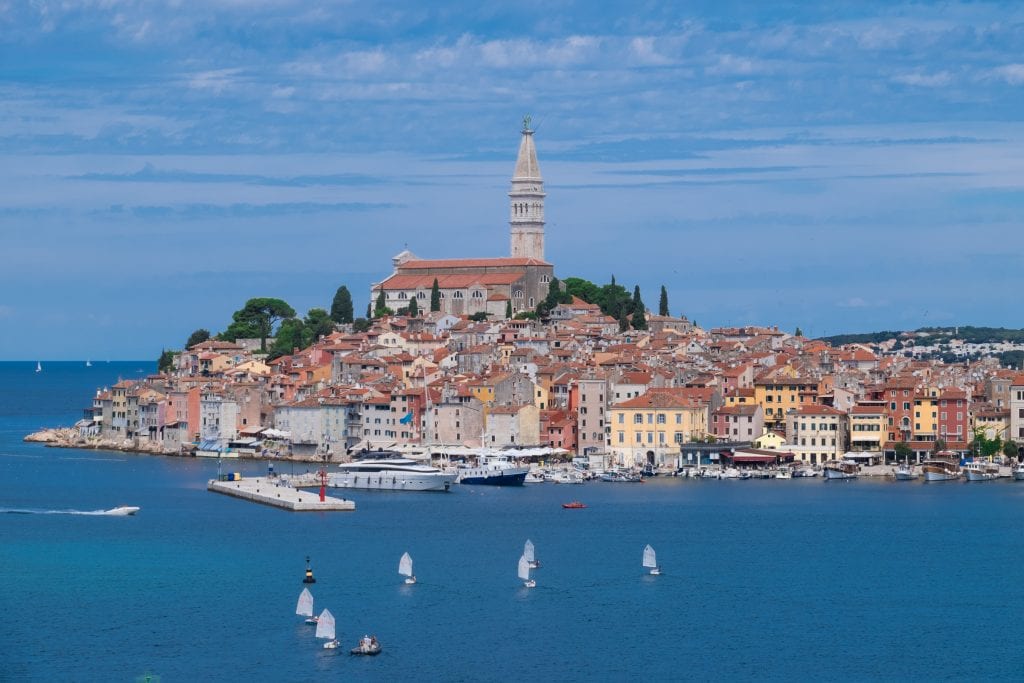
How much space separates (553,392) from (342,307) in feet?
70.8

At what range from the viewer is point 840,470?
179 feet

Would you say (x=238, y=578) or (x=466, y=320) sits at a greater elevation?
(x=466, y=320)

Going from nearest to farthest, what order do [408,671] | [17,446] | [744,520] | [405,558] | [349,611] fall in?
[408,671]
[349,611]
[405,558]
[744,520]
[17,446]

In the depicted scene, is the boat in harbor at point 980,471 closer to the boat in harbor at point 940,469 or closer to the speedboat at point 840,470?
the boat in harbor at point 940,469

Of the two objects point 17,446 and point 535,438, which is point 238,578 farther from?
point 17,446

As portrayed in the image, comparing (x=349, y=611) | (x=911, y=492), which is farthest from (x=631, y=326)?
(x=349, y=611)

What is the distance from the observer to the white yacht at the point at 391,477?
49.7 m

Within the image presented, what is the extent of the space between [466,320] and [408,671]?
52950mm

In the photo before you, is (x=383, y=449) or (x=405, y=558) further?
(x=383, y=449)

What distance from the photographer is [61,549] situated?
37094 mm

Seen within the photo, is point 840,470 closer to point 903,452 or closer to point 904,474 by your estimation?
point 904,474

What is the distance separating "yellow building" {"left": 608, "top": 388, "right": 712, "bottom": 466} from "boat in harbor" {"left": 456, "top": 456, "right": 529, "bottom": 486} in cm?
402

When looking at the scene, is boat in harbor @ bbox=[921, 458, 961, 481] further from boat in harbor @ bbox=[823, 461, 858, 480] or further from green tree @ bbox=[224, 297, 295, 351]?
green tree @ bbox=[224, 297, 295, 351]

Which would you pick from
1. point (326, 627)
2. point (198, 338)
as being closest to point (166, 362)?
point (198, 338)
